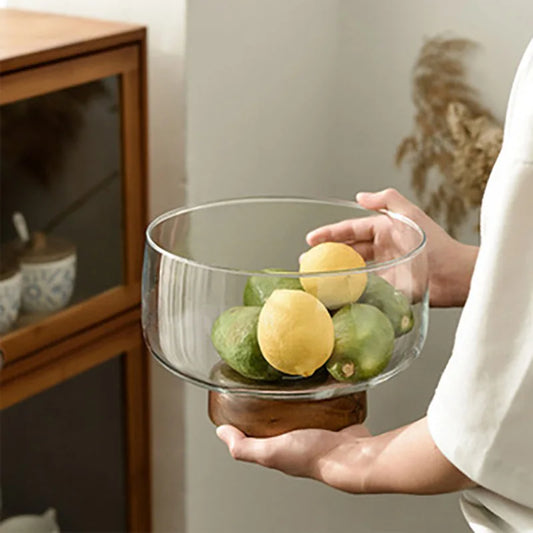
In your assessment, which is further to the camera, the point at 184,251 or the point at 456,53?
the point at 456,53

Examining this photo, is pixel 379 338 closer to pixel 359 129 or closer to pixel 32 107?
pixel 32 107

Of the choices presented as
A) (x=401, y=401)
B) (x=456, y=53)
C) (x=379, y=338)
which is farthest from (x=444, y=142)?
(x=379, y=338)

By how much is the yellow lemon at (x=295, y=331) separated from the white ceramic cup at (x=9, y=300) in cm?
67

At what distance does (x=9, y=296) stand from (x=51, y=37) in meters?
0.38

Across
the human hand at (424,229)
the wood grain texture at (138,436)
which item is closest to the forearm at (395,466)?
the human hand at (424,229)

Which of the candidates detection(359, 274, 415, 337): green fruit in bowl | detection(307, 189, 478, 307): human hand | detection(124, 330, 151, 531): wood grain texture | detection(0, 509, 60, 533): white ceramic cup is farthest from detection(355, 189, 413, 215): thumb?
detection(0, 509, 60, 533): white ceramic cup

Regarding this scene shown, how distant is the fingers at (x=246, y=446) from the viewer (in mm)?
845

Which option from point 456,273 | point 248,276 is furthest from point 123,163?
point 248,276

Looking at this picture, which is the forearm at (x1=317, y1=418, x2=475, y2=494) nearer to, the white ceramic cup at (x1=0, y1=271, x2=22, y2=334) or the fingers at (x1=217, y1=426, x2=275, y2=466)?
the fingers at (x1=217, y1=426, x2=275, y2=466)

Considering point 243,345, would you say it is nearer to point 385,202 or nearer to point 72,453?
point 385,202

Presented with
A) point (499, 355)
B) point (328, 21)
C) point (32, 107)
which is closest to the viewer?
point (499, 355)

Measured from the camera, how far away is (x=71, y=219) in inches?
57.9

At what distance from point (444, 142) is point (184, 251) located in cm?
78

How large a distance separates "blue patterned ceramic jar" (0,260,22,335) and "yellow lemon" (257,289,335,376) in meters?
0.67
